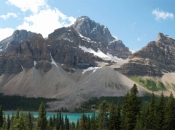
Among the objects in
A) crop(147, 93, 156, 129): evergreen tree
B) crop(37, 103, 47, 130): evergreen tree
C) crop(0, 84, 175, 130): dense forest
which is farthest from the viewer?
crop(37, 103, 47, 130): evergreen tree

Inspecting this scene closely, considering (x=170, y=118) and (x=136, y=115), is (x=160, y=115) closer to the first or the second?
(x=170, y=118)

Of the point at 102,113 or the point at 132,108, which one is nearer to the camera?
the point at 132,108

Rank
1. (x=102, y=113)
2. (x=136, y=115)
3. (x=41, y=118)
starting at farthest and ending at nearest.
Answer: (x=41, y=118) < (x=102, y=113) < (x=136, y=115)

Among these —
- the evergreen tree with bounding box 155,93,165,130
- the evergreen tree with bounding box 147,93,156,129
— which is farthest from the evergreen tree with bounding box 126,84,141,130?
the evergreen tree with bounding box 147,93,156,129

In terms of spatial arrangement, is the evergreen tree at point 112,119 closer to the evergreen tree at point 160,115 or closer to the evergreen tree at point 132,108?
the evergreen tree at point 160,115

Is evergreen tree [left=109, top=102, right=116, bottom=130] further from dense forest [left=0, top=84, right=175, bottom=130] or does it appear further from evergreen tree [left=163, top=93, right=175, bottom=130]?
evergreen tree [left=163, top=93, right=175, bottom=130]

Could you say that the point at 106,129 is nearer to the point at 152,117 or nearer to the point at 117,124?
the point at 117,124

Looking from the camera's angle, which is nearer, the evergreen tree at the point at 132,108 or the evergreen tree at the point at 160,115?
the evergreen tree at the point at 132,108

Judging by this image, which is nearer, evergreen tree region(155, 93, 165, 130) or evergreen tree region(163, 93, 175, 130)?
evergreen tree region(163, 93, 175, 130)

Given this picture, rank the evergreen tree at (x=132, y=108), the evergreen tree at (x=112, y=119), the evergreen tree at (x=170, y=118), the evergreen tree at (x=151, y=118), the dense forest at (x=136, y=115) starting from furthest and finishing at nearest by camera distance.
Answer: the evergreen tree at (x=112, y=119) → the evergreen tree at (x=151, y=118) → the evergreen tree at (x=170, y=118) → the dense forest at (x=136, y=115) → the evergreen tree at (x=132, y=108)

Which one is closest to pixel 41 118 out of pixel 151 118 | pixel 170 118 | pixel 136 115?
pixel 151 118

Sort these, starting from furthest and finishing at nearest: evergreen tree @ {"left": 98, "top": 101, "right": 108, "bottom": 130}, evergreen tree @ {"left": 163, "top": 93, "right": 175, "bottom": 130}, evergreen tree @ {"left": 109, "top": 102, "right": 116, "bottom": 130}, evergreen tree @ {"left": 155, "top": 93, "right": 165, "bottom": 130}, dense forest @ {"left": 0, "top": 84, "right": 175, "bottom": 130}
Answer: evergreen tree @ {"left": 109, "top": 102, "right": 116, "bottom": 130} < evergreen tree @ {"left": 98, "top": 101, "right": 108, "bottom": 130} < evergreen tree @ {"left": 155, "top": 93, "right": 165, "bottom": 130} < evergreen tree @ {"left": 163, "top": 93, "right": 175, "bottom": 130} < dense forest @ {"left": 0, "top": 84, "right": 175, "bottom": 130}

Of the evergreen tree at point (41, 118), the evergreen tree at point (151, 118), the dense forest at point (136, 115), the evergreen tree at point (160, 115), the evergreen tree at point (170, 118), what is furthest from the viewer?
the evergreen tree at point (41, 118)

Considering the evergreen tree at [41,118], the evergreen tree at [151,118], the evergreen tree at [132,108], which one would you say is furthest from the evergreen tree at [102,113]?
the evergreen tree at [41,118]
